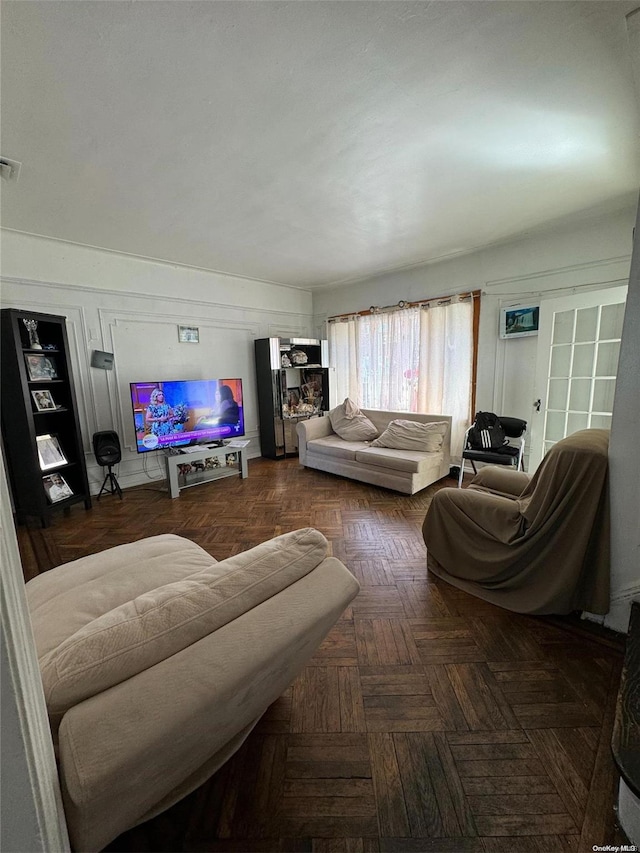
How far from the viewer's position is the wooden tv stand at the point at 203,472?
3514 millimetres

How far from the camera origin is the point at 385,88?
1.48 meters

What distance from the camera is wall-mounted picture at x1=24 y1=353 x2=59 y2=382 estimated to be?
2.81 metres

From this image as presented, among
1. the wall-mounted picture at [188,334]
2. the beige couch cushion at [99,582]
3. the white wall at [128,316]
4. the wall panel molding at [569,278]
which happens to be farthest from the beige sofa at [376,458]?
the beige couch cushion at [99,582]

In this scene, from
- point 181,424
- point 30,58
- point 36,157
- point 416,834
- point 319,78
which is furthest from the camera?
point 181,424

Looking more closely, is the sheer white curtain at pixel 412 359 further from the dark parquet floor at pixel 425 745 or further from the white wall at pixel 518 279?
the dark parquet floor at pixel 425 745

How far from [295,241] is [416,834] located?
3791 mm

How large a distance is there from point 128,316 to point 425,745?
165 inches

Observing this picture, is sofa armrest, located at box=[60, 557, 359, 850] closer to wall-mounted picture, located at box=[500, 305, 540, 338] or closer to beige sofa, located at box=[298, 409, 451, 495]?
beige sofa, located at box=[298, 409, 451, 495]

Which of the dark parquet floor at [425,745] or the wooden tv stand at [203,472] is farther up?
the wooden tv stand at [203,472]

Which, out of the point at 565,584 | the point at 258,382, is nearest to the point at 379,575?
the point at 565,584

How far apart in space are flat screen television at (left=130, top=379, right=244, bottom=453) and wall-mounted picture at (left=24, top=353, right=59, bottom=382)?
634 mm

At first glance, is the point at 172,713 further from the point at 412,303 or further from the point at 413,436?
the point at 412,303

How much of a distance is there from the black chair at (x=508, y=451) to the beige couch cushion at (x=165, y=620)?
8.85ft

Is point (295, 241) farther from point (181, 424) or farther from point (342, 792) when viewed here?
point (342, 792)
